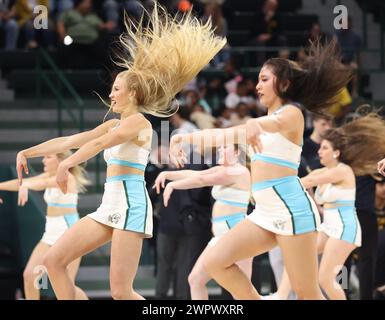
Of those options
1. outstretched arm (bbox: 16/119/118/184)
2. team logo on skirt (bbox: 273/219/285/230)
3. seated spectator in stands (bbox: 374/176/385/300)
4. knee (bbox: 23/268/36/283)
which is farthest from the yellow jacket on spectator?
team logo on skirt (bbox: 273/219/285/230)

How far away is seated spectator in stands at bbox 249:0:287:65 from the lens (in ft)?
53.0

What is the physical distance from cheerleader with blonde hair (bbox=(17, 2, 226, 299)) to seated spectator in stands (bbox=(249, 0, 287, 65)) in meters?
7.38

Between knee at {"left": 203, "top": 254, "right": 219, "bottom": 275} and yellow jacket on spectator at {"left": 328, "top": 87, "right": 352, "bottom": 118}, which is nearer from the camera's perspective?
knee at {"left": 203, "top": 254, "right": 219, "bottom": 275}

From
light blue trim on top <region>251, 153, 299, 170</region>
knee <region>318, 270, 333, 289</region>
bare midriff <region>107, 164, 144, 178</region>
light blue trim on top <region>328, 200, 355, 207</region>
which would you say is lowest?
knee <region>318, 270, 333, 289</region>

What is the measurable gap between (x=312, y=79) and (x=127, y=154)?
1.37 m

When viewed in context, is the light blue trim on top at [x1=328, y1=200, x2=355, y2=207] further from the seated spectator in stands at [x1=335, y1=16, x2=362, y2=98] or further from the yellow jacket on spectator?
the seated spectator in stands at [x1=335, y1=16, x2=362, y2=98]

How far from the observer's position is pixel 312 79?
823cm

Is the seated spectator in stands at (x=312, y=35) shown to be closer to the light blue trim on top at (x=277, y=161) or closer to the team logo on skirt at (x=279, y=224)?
the light blue trim on top at (x=277, y=161)

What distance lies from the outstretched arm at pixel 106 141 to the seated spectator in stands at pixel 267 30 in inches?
312

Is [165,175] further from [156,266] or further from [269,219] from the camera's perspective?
[156,266]
